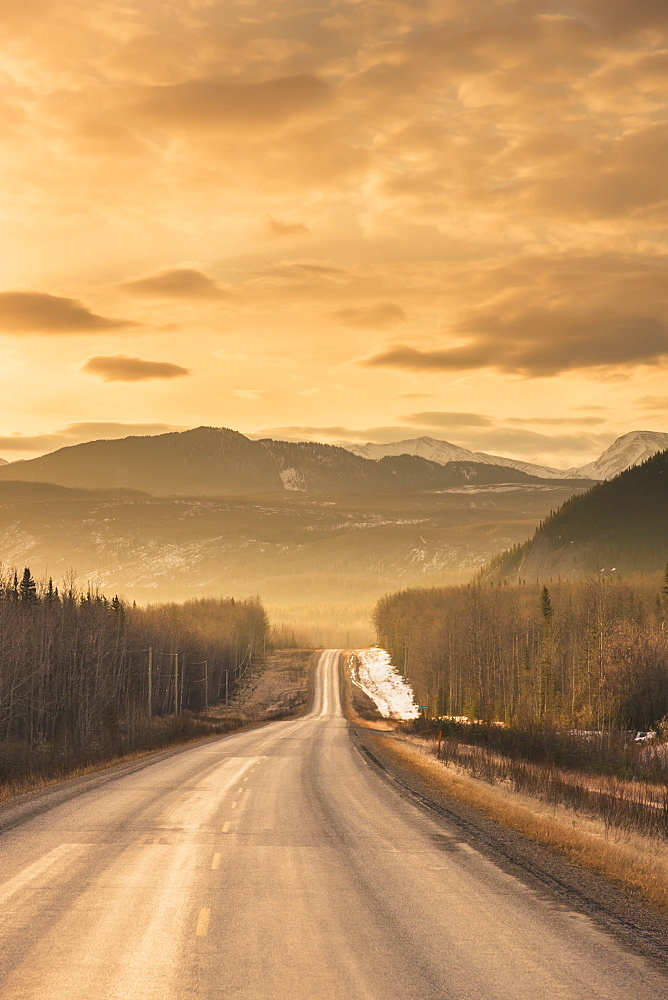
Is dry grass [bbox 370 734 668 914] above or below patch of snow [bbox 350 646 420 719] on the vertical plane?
above

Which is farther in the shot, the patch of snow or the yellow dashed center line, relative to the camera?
the patch of snow

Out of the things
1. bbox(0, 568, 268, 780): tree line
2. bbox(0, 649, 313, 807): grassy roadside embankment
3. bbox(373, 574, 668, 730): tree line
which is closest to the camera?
bbox(0, 649, 313, 807): grassy roadside embankment

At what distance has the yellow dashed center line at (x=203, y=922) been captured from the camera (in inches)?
474

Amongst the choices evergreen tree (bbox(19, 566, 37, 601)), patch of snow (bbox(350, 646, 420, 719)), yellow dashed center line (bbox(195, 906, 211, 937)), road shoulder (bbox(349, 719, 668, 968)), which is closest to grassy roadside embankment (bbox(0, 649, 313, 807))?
patch of snow (bbox(350, 646, 420, 719))

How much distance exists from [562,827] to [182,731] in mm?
52211

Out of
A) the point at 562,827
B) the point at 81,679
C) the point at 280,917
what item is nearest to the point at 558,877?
the point at 280,917

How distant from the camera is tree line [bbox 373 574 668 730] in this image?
9106cm

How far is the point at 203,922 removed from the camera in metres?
12.6

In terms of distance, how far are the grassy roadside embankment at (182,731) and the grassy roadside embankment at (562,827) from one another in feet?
44.5

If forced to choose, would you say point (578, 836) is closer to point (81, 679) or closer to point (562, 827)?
point (562, 827)

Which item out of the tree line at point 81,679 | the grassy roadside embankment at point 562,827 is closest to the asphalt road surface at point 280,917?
the grassy roadside embankment at point 562,827

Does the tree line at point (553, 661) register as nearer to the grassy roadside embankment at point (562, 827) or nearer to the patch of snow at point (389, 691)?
the patch of snow at point (389, 691)

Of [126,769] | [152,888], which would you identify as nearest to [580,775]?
[126,769]

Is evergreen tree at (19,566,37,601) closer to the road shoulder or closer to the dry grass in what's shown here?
the dry grass
